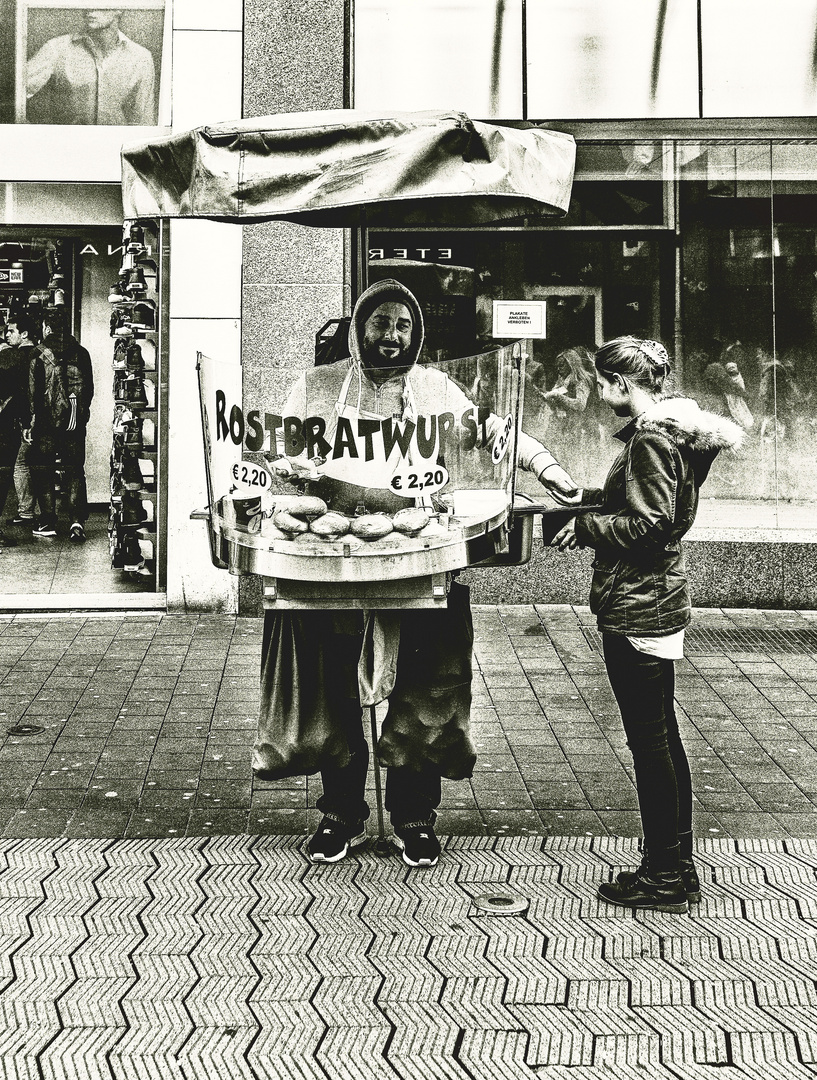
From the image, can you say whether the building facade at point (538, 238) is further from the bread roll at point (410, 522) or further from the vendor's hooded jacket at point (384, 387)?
the bread roll at point (410, 522)

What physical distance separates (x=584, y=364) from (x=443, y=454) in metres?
5.10

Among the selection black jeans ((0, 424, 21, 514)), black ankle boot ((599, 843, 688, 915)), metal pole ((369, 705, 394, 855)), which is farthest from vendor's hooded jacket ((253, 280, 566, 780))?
black jeans ((0, 424, 21, 514))

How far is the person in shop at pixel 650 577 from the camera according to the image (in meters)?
4.10

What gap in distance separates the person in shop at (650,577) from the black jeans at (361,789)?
0.69m

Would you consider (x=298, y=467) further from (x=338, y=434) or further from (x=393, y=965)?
(x=393, y=965)

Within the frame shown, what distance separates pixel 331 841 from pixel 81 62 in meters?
6.55

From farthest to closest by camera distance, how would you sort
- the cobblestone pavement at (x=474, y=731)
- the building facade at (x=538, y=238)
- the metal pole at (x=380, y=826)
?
1. the building facade at (x=538, y=238)
2. the cobblestone pavement at (x=474, y=731)
3. the metal pole at (x=380, y=826)

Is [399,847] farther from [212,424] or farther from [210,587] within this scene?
[210,587]

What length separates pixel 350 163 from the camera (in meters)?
4.16

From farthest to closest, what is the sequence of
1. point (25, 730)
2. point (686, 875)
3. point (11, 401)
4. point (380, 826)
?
point (11, 401) < point (25, 730) < point (380, 826) < point (686, 875)

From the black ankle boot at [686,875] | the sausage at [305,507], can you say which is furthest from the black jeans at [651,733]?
the sausage at [305,507]

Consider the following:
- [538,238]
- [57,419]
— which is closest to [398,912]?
[538,238]

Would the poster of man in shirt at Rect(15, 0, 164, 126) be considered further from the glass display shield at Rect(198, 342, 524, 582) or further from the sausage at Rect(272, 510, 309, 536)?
the sausage at Rect(272, 510, 309, 536)

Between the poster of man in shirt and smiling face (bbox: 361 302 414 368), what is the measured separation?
5184 millimetres
